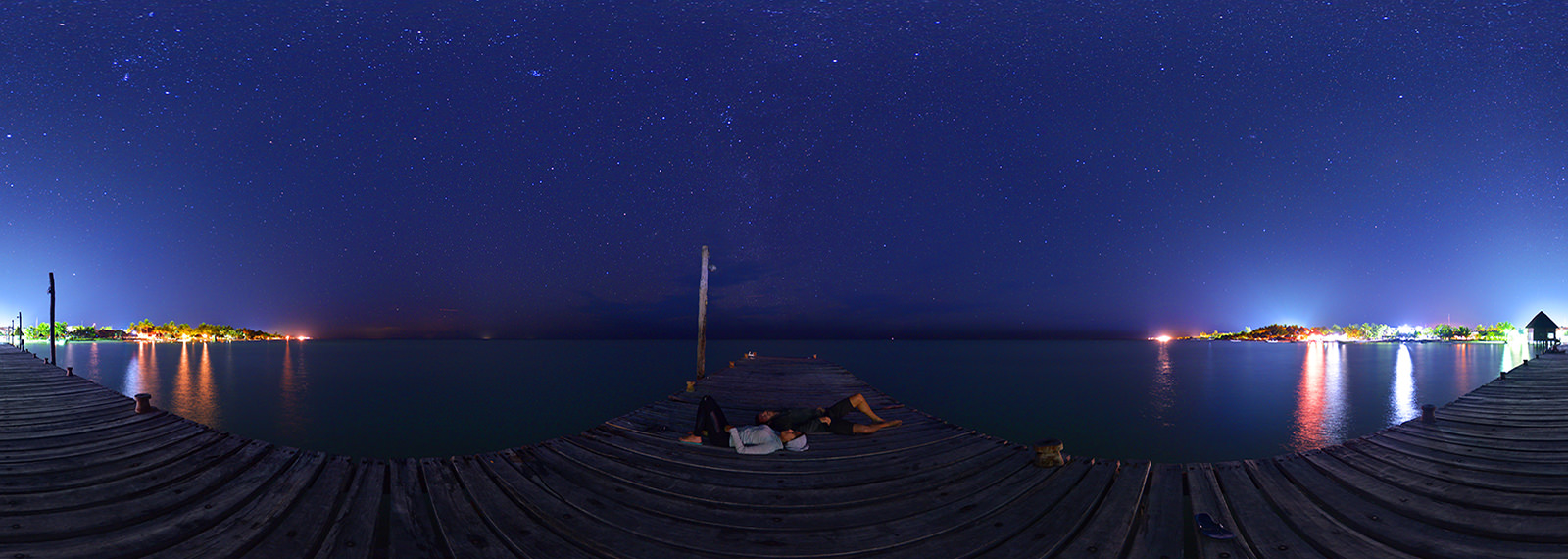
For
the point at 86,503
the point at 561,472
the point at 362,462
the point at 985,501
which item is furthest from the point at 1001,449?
the point at 86,503

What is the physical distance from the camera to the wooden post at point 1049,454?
23.0 feet

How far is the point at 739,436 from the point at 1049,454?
13.1ft

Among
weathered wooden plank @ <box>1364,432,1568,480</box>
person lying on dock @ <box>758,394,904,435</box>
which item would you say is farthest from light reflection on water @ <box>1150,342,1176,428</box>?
person lying on dock @ <box>758,394,904,435</box>

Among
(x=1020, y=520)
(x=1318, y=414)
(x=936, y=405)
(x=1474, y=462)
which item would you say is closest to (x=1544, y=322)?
(x=1318, y=414)

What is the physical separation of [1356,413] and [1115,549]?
1600 inches

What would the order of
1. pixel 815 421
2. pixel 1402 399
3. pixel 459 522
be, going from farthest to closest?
pixel 1402 399
pixel 815 421
pixel 459 522

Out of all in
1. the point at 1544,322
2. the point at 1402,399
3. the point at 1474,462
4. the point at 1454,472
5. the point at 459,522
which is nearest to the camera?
the point at 459,522

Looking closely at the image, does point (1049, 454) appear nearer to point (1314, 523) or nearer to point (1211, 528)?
point (1211, 528)

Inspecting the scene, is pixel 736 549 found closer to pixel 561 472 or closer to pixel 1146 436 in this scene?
pixel 561 472

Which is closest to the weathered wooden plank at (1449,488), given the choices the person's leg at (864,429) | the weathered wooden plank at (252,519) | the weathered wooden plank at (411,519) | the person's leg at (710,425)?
the person's leg at (864,429)

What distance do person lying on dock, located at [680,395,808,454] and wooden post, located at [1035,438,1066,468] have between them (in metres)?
3.08

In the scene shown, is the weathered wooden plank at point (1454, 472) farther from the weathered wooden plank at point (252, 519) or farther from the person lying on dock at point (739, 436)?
the weathered wooden plank at point (252, 519)

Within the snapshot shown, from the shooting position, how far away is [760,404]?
14117 mm

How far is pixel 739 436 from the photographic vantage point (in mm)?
8109
